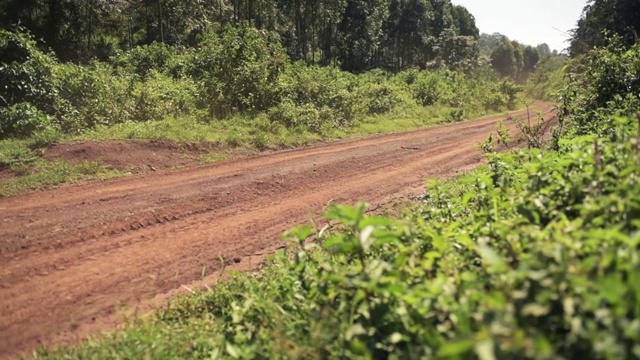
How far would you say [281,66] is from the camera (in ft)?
53.3

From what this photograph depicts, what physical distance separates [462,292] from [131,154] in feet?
28.0

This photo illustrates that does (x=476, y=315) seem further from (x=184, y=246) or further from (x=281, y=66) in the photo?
(x=281, y=66)

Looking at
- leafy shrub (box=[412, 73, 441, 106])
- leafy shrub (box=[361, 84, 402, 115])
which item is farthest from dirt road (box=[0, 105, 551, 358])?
leafy shrub (box=[412, 73, 441, 106])

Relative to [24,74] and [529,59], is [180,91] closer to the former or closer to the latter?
[24,74]

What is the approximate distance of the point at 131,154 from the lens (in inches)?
364

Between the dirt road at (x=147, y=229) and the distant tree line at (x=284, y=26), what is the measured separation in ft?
28.5

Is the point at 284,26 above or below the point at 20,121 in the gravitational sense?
above

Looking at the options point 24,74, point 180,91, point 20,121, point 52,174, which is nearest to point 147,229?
point 52,174

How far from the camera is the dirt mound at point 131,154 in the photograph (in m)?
8.69

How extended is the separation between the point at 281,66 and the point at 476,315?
50.2 feet

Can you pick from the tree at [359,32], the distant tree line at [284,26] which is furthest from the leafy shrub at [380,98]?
the tree at [359,32]

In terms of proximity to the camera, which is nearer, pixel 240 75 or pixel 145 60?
pixel 240 75

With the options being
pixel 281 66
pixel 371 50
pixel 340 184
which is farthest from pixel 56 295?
pixel 371 50

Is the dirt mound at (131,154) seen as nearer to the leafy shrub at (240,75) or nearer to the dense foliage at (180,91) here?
the dense foliage at (180,91)
